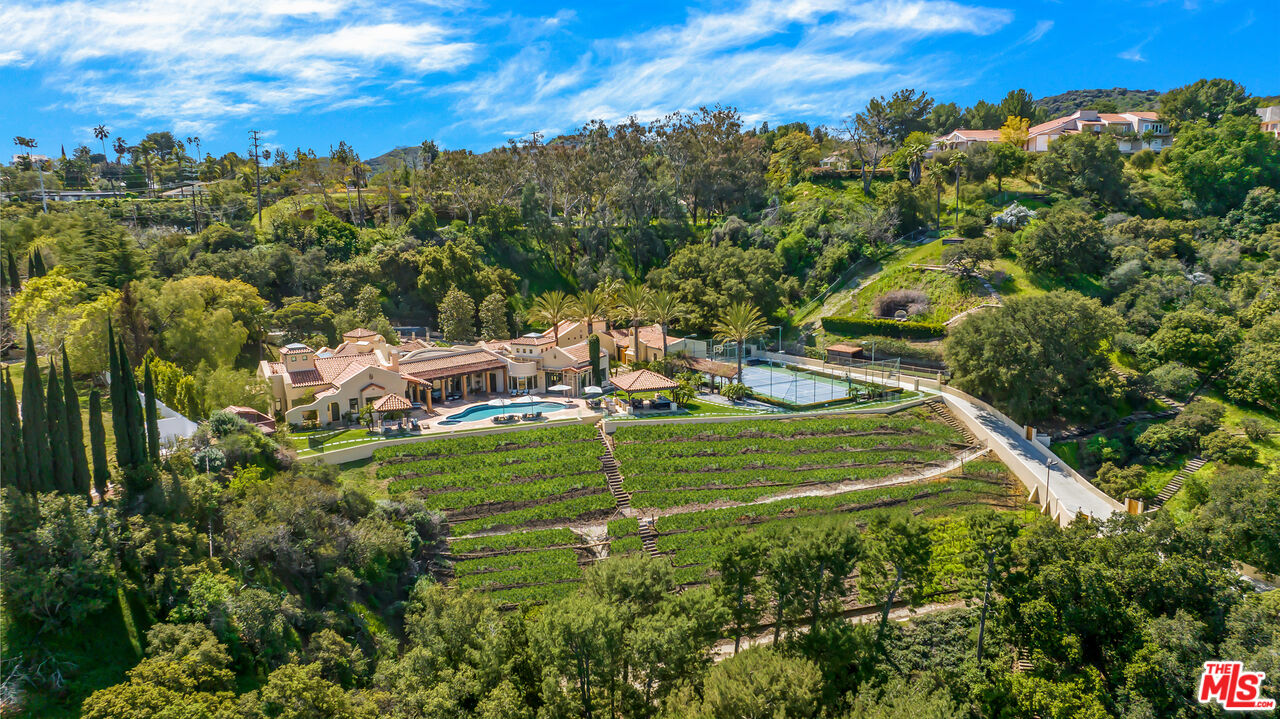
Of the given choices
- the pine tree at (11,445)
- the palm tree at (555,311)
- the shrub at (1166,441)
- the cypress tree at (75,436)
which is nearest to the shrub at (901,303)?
the shrub at (1166,441)

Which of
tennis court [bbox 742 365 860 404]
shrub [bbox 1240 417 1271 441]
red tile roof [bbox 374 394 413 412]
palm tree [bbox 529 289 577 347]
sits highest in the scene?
palm tree [bbox 529 289 577 347]

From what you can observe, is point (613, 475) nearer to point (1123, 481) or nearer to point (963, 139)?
point (1123, 481)

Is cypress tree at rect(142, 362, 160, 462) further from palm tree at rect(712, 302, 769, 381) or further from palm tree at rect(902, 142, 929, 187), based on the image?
palm tree at rect(902, 142, 929, 187)

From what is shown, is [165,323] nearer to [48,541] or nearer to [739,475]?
[48,541]

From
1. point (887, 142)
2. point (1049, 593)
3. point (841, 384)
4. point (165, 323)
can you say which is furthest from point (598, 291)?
point (887, 142)

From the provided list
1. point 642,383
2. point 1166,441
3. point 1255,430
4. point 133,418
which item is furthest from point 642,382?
point 1255,430

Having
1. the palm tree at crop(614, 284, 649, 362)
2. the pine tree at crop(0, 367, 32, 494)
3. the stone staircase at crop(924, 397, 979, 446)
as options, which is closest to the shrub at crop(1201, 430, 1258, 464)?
the stone staircase at crop(924, 397, 979, 446)
